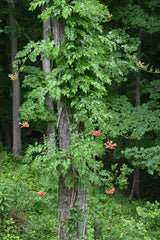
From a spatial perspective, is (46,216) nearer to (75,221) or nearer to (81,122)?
(75,221)

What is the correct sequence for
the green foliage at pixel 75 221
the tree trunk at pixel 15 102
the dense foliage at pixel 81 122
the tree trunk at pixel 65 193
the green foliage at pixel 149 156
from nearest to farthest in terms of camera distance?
the dense foliage at pixel 81 122 < the green foliage at pixel 75 221 < the tree trunk at pixel 65 193 < the green foliage at pixel 149 156 < the tree trunk at pixel 15 102

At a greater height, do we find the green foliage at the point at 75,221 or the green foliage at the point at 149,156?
the green foliage at the point at 149,156

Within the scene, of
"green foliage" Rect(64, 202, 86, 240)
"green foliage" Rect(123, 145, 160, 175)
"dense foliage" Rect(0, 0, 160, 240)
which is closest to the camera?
"dense foliage" Rect(0, 0, 160, 240)

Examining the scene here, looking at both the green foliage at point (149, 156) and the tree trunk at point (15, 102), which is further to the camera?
the tree trunk at point (15, 102)

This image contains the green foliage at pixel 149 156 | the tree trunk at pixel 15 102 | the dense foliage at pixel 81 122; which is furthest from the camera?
the tree trunk at pixel 15 102

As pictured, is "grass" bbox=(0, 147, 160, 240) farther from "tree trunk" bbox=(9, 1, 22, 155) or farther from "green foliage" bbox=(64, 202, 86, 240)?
"tree trunk" bbox=(9, 1, 22, 155)

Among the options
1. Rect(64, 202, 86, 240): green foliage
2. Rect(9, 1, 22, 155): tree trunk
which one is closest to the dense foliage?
Rect(64, 202, 86, 240): green foliage

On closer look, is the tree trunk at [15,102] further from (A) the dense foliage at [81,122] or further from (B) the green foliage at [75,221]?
(B) the green foliage at [75,221]

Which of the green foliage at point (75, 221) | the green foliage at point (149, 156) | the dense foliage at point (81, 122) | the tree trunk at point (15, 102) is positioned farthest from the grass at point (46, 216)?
the green foliage at point (149, 156)

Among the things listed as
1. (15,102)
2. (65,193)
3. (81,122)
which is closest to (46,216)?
(65,193)

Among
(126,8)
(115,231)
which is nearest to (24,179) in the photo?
(115,231)

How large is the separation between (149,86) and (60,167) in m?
5.03

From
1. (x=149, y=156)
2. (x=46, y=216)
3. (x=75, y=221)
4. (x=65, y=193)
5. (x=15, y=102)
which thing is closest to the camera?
(x=75, y=221)

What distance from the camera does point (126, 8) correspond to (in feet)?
24.2
